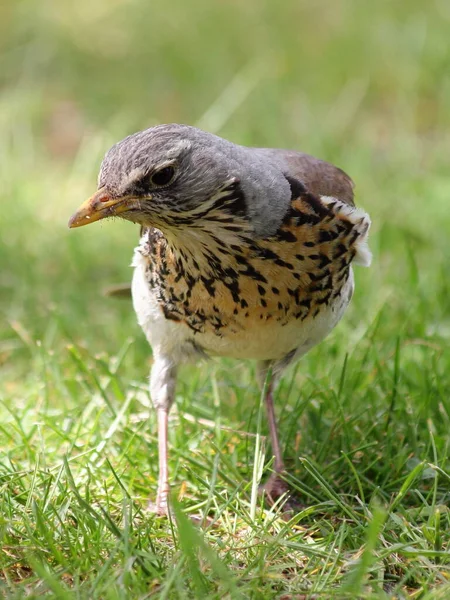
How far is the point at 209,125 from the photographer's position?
821cm

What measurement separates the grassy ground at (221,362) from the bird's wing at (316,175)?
90 centimetres

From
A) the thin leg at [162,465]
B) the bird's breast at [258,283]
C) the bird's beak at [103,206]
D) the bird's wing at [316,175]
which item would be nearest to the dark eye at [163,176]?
the bird's beak at [103,206]

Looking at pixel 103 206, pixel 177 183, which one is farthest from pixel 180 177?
pixel 103 206

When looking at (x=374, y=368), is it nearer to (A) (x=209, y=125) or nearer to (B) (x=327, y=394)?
(B) (x=327, y=394)

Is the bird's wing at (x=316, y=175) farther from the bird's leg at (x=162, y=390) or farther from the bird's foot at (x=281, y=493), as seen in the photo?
the bird's foot at (x=281, y=493)

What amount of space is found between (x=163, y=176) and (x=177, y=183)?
0.06m

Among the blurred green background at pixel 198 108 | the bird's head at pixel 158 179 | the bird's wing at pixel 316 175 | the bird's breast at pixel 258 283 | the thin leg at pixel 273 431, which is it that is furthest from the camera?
the blurred green background at pixel 198 108

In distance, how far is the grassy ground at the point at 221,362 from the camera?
3562 millimetres

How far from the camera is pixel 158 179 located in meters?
3.55

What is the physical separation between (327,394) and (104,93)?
17.4ft

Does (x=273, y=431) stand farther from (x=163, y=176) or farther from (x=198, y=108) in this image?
(x=198, y=108)

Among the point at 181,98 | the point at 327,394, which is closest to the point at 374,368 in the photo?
the point at 327,394

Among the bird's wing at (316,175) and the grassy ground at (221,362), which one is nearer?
the grassy ground at (221,362)

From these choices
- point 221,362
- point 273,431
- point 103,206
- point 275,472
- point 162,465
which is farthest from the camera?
point 221,362
